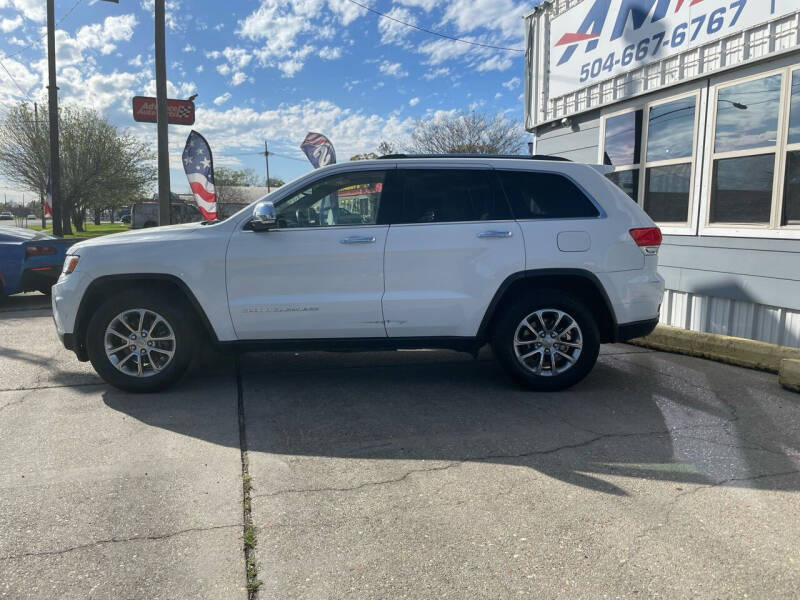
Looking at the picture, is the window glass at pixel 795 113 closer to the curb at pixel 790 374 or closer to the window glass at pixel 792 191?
the window glass at pixel 792 191

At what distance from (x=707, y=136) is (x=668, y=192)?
35.3 inches

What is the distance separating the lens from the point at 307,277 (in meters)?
4.76

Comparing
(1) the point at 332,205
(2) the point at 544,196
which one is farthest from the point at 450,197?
(1) the point at 332,205

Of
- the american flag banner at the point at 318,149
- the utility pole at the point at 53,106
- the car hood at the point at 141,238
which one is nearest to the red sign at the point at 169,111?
the american flag banner at the point at 318,149

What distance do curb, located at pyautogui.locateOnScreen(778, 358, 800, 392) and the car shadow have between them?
21 centimetres

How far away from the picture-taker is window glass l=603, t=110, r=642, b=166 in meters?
8.21

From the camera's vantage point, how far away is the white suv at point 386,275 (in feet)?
15.6

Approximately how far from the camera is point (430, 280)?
4.78 metres

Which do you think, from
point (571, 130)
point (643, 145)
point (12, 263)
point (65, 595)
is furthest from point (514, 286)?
point (12, 263)

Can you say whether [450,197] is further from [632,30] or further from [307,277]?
[632,30]

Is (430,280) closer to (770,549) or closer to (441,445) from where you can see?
(441,445)

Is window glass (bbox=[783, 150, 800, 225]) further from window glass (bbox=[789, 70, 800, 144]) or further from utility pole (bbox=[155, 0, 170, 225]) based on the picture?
utility pole (bbox=[155, 0, 170, 225])

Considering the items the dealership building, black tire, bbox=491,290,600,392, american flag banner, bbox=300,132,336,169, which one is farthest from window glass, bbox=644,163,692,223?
american flag banner, bbox=300,132,336,169

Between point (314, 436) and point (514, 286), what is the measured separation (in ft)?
6.51
